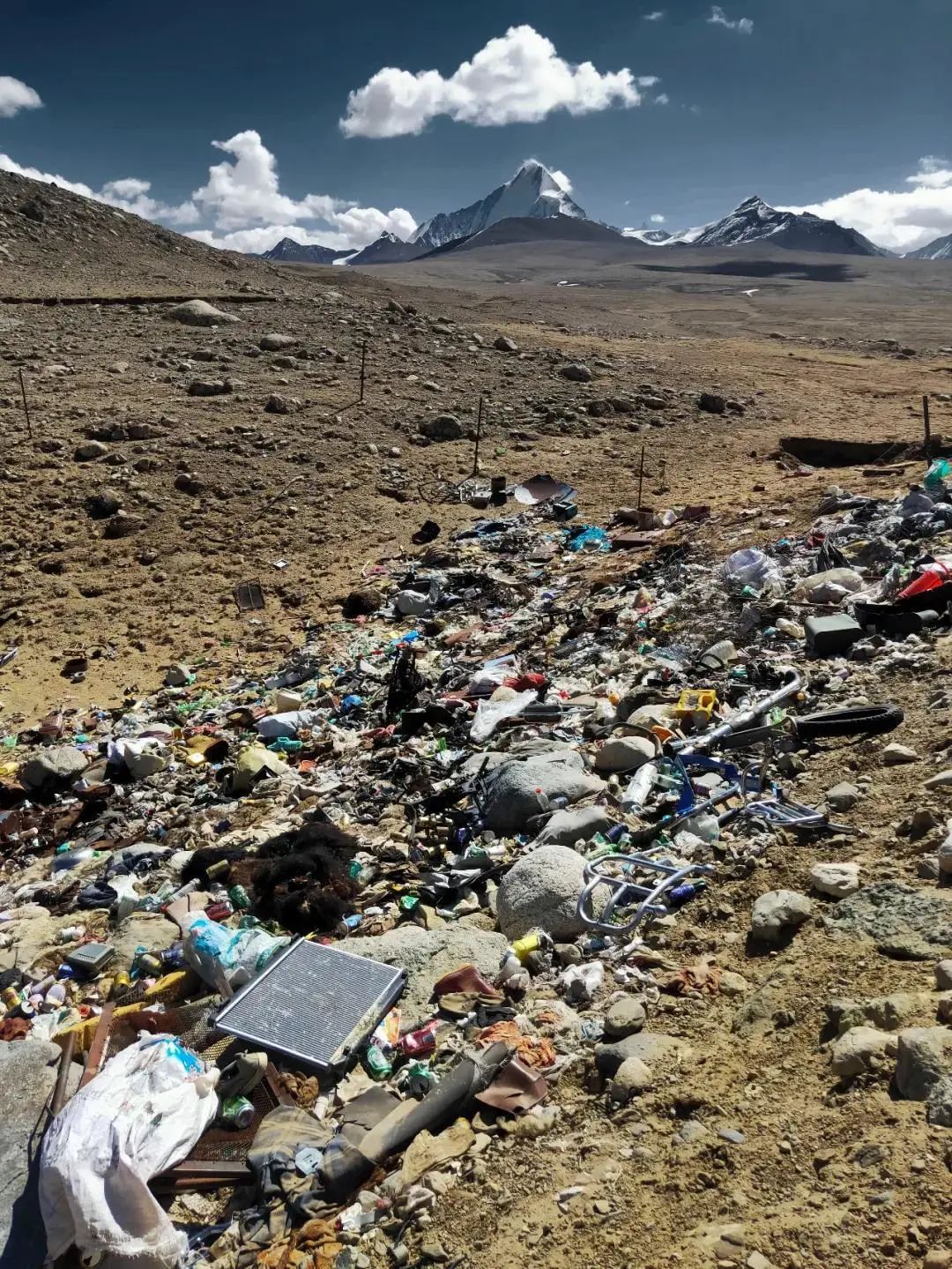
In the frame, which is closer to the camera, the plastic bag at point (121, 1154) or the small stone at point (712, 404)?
the plastic bag at point (121, 1154)

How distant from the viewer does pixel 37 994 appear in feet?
12.6

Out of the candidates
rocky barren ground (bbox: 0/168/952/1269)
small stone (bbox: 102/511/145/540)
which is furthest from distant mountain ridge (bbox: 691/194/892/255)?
small stone (bbox: 102/511/145/540)

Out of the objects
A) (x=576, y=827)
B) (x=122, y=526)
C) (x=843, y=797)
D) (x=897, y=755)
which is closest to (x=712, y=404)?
(x=122, y=526)

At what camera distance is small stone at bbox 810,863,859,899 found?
3.18 meters

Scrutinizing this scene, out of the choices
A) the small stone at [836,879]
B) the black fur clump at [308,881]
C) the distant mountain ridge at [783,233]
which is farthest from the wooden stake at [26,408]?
the distant mountain ridge at [783,233]

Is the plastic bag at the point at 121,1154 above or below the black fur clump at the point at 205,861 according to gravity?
above

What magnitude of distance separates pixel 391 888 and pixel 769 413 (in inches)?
547

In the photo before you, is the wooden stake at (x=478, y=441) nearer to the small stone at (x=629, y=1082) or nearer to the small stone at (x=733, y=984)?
the small stone at (x=733, y=984)

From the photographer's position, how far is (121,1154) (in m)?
2.53

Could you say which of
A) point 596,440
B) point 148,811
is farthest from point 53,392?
point 148,811

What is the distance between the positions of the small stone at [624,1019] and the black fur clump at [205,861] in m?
2.44

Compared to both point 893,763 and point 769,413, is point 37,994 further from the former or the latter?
point 769,413

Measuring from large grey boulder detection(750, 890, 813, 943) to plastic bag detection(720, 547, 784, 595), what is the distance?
14.1 feet

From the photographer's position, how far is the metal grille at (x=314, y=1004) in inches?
123
